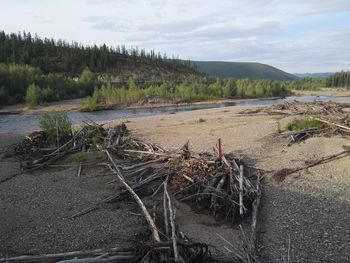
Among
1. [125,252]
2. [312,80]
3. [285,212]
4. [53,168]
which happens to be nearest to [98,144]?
[53,168]

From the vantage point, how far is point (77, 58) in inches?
4867

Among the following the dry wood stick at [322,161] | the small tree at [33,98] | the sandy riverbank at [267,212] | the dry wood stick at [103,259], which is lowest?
the small tree at [33,98]

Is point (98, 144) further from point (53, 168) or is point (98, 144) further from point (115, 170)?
point (115, 170)

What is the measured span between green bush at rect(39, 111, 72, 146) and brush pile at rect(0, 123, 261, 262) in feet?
7.83

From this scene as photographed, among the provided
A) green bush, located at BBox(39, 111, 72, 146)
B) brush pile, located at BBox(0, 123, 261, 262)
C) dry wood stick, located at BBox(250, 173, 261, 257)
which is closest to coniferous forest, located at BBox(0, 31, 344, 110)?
green bush, located at BBox(39, 111, 72, 146)

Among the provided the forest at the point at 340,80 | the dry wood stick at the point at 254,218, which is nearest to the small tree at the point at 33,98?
the dry wood stick at the point at 254,218

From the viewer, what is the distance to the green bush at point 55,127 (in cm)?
2175

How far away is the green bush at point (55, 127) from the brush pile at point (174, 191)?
7.83 feet

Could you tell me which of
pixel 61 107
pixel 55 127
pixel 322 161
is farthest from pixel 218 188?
pixel 61 107

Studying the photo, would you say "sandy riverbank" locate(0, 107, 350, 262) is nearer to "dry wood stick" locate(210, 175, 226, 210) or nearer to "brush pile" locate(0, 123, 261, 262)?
"brush pile" locate(0, 123, 261, 262)

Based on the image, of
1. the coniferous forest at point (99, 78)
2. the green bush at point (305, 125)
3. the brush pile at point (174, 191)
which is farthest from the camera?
the coniferous forest at point (99, 78)

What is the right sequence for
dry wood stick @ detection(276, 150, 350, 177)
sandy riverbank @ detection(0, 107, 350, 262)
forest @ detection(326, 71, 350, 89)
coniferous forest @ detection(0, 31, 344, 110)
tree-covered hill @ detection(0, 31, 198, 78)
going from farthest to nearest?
forest @ detection(326, 71, 350, 89)
tree-covered hill @ detection(0, 31, 198, 78)
coniferous forest @ detection(0, 31, 344, 110)
dry wood stick @ detection(276, 150, 350, 177)
sandy riverbank @ detection(0, 107, 350, 262)

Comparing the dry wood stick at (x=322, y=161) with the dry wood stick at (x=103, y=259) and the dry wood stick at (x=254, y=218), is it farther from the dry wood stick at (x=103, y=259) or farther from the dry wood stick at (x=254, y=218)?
the dry wood stick at (x=103, y=259)

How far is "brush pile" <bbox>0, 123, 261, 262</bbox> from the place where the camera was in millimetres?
7902
